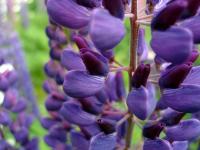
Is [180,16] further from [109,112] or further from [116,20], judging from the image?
[109,112]

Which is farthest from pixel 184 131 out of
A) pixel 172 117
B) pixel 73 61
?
pixel 73 61

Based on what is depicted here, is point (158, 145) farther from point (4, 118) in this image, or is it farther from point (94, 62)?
point (4, 118)


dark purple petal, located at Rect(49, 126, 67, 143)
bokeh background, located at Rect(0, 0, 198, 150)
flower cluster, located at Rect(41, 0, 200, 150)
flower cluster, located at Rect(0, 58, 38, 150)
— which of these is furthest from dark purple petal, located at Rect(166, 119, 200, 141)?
bokeh background, located at Rect(0, 0, 198, 150)

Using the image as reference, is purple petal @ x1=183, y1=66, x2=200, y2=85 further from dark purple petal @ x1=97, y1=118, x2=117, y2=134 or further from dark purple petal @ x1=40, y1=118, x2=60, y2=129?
dark purple petal @ x1=40, y1=118, x2=60, y2=129

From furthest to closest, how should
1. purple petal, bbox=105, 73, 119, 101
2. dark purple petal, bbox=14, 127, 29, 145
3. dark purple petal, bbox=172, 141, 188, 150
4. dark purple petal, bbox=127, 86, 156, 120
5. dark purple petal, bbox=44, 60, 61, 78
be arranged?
dark purple petal, bbox=14, 127, 29, 145, dark purple petal, bbox=44, 60, 61, 78, purple petal, bbox=105, 73, 119, 101, dark purple petal, bbox=172, 141, 188, 150, dark purple petal, bbox=127, 86, 156, 120

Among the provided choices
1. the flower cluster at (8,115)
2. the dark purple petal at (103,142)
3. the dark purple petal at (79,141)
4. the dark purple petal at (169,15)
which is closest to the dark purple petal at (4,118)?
the flower cluster at (8,115)
